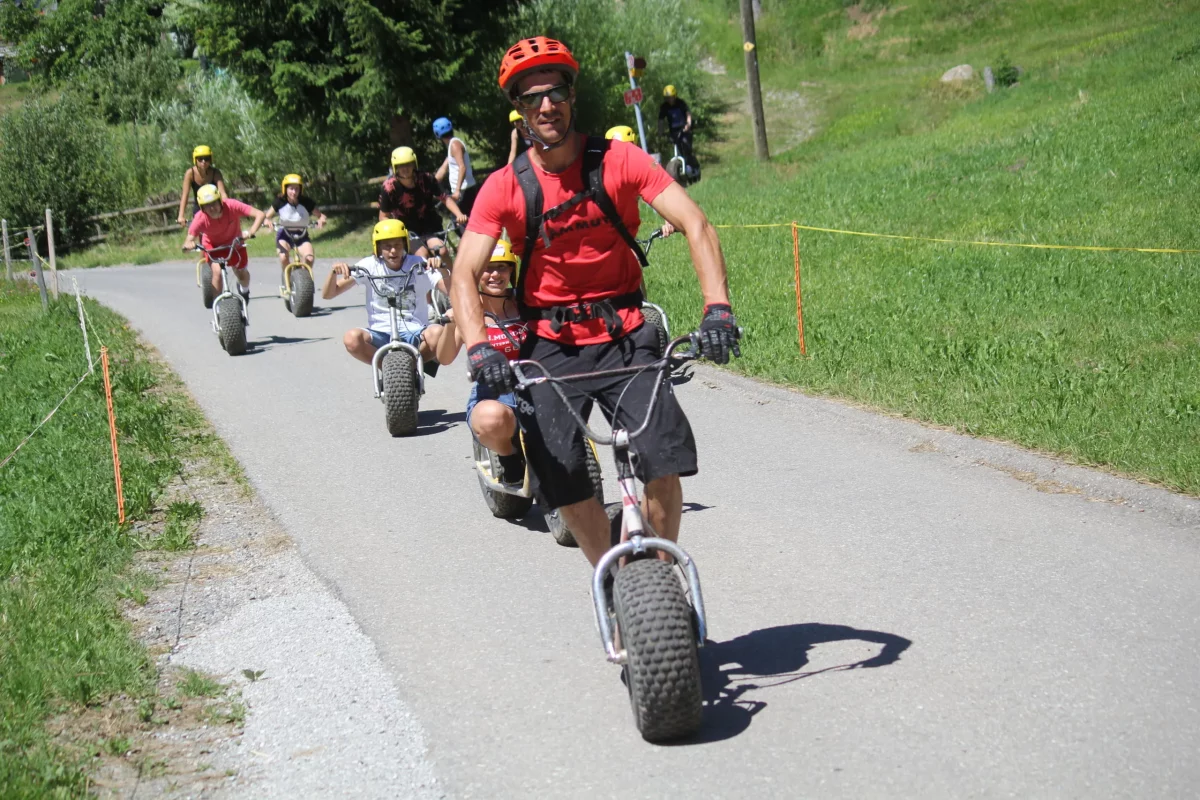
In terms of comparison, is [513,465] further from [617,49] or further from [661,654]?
[617,49]

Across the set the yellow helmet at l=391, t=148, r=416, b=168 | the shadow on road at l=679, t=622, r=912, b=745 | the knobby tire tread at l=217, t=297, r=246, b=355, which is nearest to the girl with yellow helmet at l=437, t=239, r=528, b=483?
the shadow on road at l=679, t=622, r=912, b=745

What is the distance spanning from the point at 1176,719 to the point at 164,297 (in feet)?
69.7

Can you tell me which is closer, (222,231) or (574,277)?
(574,277)

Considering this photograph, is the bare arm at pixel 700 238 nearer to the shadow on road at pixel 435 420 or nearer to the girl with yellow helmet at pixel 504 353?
the girl with yellow helmet at pixel 504 353

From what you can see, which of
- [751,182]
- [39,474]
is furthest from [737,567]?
[751,182]

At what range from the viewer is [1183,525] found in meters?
6.74

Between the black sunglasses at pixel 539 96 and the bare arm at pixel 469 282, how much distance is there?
0.50m

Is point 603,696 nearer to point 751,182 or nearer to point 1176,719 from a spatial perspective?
point 1176,719

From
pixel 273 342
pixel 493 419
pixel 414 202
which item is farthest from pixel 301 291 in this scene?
pixel 493 419

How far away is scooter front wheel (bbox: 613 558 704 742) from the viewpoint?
4398 mm

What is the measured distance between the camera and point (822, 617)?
5758mm

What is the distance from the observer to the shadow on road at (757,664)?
4766 millimetres

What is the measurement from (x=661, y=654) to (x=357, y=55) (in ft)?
87.8

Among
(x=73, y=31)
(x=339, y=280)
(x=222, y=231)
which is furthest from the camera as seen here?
(x=73, y=31)
